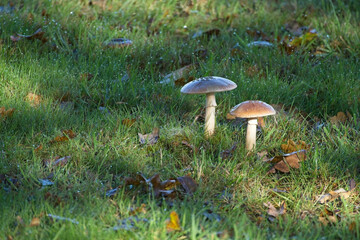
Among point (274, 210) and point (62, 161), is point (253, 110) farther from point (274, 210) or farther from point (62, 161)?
→ point (62, 161)

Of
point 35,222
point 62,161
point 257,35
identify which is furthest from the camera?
point 257,35

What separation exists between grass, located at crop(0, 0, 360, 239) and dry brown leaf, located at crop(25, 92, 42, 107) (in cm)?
3

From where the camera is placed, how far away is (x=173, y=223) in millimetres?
2734

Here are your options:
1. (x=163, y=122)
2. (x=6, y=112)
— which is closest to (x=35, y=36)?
(x=6, y=112)

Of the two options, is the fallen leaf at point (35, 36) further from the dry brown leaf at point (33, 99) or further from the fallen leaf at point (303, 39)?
the fallen leaf at point (303, 39)

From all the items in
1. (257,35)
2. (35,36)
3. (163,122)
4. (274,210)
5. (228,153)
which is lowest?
(274,210)

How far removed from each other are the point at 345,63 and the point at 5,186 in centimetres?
388

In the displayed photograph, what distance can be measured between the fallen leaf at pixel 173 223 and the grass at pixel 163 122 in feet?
0.11

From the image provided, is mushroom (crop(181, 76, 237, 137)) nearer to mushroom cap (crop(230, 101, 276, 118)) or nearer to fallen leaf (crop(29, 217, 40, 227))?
mushroom cap (crop(230, 101, 276, 118))

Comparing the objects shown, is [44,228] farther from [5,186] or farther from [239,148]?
[239,148]

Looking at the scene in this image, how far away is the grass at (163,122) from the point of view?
9.69 feet

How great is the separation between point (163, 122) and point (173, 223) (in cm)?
158

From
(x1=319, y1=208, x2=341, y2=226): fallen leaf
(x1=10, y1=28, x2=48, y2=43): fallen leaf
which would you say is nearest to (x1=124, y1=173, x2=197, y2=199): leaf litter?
(x1=319, y1=208, x2=341, y2=226): fallen leaf

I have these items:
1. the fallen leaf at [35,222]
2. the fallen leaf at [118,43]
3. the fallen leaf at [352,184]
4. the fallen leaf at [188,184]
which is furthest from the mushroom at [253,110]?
the fallen leaf at [118,43]
